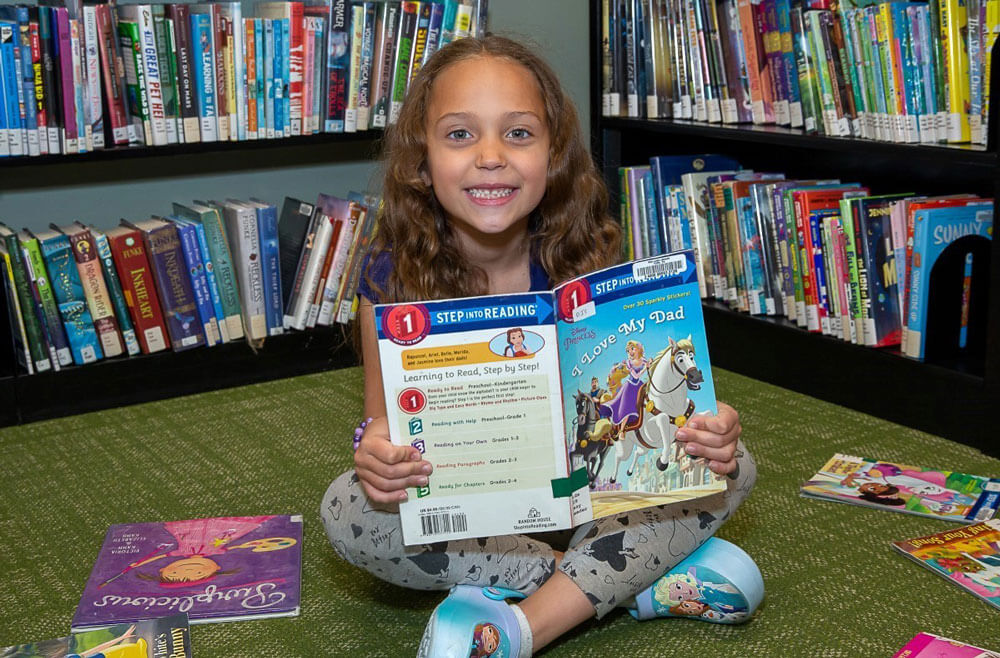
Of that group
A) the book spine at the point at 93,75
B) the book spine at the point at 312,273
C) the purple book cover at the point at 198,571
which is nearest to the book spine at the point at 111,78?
the book spine at the point at 93,75

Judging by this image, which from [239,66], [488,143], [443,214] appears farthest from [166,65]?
[488,143]

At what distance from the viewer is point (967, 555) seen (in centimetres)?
138

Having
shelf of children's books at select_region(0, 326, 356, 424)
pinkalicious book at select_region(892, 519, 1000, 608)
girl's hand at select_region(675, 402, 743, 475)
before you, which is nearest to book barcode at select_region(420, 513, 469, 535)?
girl's hand at select_region(675, 402, 743, 475)

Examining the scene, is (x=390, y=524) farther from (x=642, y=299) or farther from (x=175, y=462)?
(x=175, y=462)

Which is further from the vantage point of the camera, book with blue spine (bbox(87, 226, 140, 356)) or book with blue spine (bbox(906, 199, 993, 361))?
book with blue spine (bbox(87, 226, 140, 356))

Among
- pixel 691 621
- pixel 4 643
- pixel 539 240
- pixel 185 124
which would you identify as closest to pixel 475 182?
pixel 539 240

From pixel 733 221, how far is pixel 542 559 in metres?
1.16

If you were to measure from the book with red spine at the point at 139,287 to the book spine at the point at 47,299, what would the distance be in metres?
0.13

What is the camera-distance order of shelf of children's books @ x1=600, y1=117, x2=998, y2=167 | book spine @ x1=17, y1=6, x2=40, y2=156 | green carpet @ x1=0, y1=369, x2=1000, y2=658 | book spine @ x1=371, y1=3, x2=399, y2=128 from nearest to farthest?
green carpet @ x1=0, y1=369, x2=1000, y2=658, shelf of children's books @ x1=600, y1=117, x2=998, y2=167, book spine @ x1=17, y1=6, x2=40, y2=156, book spine @ x1=371, y1=3, x2=399, y2=128

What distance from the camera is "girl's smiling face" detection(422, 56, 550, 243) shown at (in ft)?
4.07

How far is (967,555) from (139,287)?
1518 millimetres

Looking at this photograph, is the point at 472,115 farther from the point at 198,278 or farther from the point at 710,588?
the point at 198,278

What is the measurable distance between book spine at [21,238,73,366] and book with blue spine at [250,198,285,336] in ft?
1.30

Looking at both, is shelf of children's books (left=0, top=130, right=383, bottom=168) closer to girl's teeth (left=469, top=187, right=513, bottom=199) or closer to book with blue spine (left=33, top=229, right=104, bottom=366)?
book with blue spine (left=33, top=229, right=104, bottom=366)
